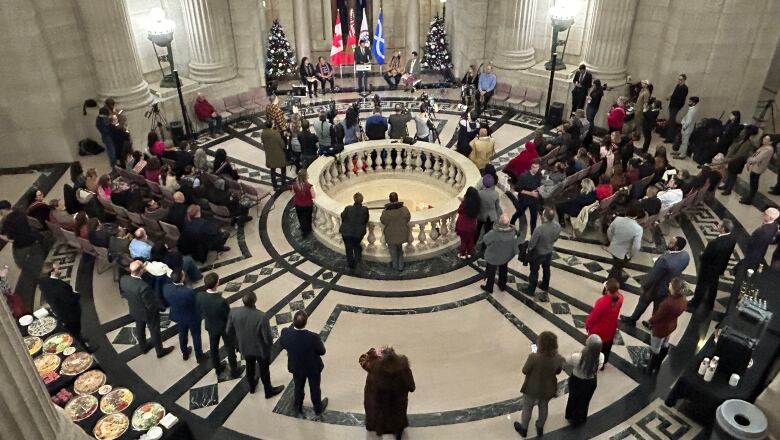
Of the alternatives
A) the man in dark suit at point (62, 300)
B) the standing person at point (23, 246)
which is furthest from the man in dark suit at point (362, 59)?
the man in dark suit at point (62, 300)

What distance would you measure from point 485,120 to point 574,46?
12.5 ft

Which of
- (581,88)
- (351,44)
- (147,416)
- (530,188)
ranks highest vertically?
(351,44)

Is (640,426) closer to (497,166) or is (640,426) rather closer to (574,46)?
(497,166)

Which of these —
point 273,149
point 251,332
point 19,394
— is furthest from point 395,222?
point 19,394

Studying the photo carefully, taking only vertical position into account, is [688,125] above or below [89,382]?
above

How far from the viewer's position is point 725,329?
20.5ft

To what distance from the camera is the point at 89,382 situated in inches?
234

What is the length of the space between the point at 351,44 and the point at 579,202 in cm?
1113

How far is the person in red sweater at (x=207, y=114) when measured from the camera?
14.3 m

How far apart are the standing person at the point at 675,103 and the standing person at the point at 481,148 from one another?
4.82m

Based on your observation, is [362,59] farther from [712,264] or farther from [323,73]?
[712,264]

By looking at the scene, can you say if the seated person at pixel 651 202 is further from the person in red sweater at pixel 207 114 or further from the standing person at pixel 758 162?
the person in red sweater at pixel 207 114

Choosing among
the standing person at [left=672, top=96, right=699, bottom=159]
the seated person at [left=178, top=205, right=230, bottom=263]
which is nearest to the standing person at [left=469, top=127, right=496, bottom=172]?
the standing person at [left=672, top=96, right=699, bottom=159]

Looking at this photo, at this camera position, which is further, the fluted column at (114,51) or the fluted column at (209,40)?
the fluted column at (209,40)
